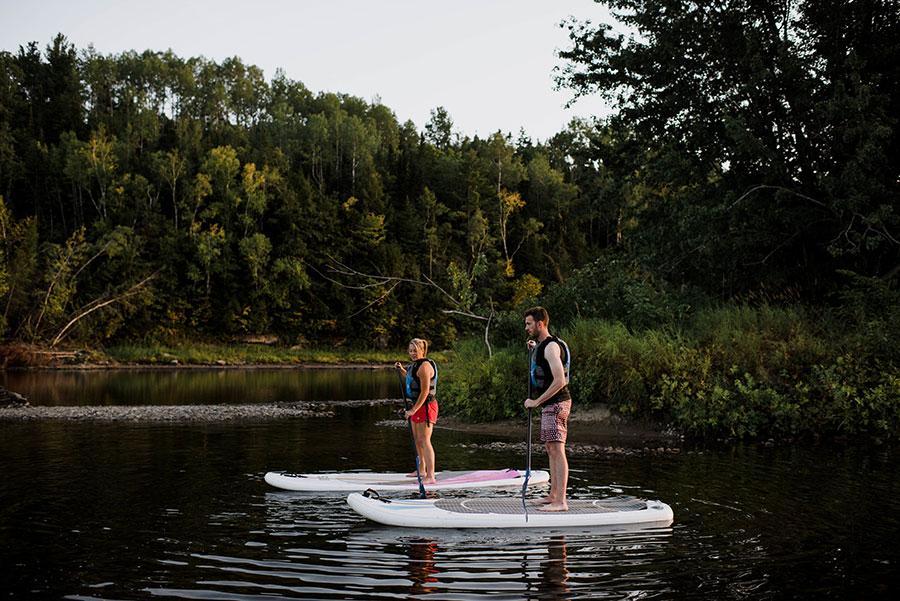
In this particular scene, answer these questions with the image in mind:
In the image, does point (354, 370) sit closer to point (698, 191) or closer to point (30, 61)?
point (698, 191)

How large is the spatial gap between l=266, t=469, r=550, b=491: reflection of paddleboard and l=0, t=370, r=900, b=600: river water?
338mm

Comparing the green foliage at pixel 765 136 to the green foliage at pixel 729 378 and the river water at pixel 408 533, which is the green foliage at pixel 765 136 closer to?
the green foliage at pixel 729 378

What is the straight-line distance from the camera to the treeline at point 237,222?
61406mm

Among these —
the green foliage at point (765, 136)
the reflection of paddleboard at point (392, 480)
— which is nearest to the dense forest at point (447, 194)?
the green foliage at point (765, 136)

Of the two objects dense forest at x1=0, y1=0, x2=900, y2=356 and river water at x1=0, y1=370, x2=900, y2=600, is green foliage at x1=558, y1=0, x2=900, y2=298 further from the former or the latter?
river water at x1=0, y1=370, x2=900, y2=600

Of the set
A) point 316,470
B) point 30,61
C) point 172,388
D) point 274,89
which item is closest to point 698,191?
point 316,470

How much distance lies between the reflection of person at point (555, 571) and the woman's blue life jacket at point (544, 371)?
66.7 inches

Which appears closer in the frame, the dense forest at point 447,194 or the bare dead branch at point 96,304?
the dense forest at point 447,194

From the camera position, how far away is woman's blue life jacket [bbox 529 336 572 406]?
984 cm

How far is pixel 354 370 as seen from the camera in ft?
181

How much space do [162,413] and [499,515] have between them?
15920mm

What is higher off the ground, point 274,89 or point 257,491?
point 274,89

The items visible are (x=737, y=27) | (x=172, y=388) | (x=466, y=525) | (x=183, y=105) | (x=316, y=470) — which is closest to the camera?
(x=466, y=525)

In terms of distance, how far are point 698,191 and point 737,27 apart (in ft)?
15.7
